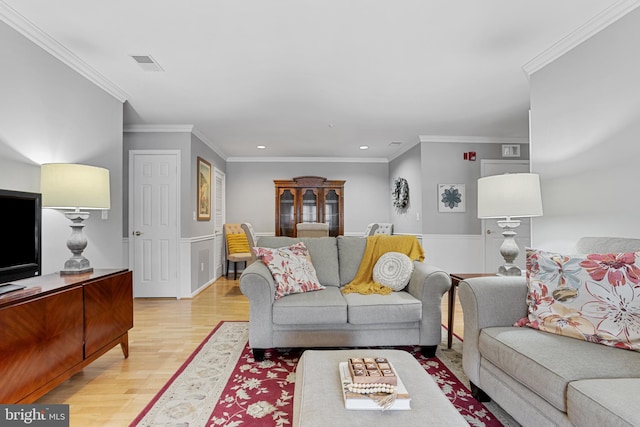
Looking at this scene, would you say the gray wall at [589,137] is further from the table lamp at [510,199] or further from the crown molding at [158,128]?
the crown molding at [158,128]

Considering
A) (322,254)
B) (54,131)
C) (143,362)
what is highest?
(54,131)

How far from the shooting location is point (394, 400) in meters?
1.12

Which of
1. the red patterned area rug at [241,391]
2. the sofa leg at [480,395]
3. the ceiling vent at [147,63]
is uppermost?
the ceiling vent at [147,63]

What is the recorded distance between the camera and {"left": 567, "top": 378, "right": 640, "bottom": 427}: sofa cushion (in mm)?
1031

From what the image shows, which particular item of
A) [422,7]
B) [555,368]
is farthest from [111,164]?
[555,368]

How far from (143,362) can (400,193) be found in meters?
Result: 4.54

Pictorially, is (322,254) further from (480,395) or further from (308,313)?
(480,395)

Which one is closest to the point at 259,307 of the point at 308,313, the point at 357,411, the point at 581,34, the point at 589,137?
the point at 308,313

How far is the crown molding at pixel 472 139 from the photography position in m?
4.98

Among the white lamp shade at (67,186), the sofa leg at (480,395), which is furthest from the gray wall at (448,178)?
the white lamp shade at (67,186)

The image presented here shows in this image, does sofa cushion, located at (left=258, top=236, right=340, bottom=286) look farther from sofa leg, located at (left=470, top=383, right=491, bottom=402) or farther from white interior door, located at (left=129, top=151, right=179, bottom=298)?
white interior door, located at (left=129, top=151, right=179, bottom=298)

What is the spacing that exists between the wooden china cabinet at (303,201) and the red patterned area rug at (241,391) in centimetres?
361

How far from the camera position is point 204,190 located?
506cm

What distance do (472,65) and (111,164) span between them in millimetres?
3358
